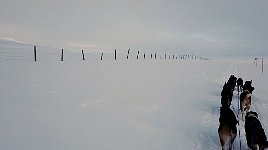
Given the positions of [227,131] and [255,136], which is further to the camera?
[227,131]

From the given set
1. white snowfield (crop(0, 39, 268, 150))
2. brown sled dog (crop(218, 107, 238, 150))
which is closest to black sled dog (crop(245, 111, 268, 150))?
brown sled dog (crop(218, 107, 238, 150))

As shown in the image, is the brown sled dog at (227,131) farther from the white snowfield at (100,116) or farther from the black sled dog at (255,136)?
the white snowfield at (100,116)

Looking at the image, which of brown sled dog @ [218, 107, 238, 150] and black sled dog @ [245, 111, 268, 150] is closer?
black sled dog @ [245, 111, 268, 150]

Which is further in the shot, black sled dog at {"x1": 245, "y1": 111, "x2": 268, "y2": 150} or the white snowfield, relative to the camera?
the white snowfield

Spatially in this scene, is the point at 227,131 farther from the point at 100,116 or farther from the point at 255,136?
the point at 100,116

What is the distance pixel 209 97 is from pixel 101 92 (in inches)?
199

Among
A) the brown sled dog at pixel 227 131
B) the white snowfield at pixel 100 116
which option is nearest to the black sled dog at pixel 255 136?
the brown sled dog at pixel 227 131

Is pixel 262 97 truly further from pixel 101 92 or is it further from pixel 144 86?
pixel 101 92

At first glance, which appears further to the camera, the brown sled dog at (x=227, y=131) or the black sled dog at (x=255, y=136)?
the brown sled dog at (x=227, y=131)

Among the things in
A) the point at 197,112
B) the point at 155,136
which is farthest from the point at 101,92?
the point at 155,136

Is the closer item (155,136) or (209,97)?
(155,136)

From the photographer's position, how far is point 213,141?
7.50 meters

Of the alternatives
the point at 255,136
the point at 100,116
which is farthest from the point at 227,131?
the point at 100,116

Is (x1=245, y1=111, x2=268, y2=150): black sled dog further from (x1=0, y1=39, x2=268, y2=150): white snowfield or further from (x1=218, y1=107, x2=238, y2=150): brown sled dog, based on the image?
(x1=0, y1=39, x2=268, y2=150): white snowfield
